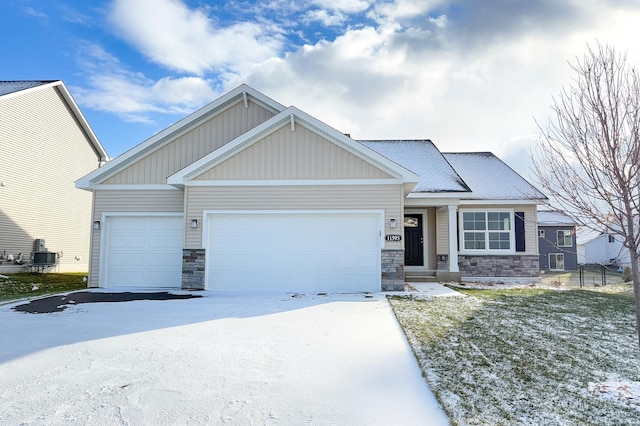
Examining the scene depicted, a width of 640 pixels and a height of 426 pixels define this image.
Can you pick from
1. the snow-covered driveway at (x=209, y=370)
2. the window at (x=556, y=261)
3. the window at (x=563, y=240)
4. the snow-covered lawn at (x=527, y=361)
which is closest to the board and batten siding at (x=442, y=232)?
the snow-covered lawn at (x=527, y=361)

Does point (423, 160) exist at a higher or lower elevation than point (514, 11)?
lower

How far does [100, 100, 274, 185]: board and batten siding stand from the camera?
12477 mm

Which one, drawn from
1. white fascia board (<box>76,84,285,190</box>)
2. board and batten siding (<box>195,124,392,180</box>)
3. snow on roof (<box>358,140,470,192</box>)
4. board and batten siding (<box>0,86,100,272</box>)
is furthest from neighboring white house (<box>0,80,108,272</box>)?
snow on roof (<box>358,140,470,192</box>)

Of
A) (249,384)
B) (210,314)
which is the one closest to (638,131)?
(249,384)

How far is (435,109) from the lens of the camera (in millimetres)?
14180

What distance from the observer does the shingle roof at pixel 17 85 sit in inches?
681

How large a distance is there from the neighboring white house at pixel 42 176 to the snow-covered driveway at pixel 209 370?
11663 millimetres

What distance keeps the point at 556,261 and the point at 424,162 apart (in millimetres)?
17732

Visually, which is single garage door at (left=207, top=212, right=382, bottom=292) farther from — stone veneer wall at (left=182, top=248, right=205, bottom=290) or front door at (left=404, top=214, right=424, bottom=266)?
front door at (left=404, top=214, right=424, bottom=266)

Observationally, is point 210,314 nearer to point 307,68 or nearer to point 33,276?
point 307,68

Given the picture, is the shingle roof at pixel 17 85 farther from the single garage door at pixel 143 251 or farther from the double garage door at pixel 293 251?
the double garage door at pixel 293 251

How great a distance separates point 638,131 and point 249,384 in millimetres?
4231

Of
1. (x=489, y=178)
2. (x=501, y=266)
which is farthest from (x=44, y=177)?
(x=501, y=266)

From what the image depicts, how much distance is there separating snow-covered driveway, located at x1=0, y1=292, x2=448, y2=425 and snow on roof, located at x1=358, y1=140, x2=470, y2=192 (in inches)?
286
